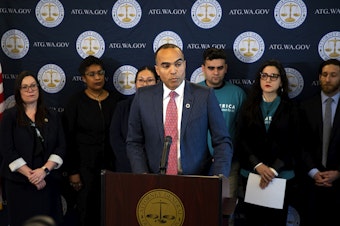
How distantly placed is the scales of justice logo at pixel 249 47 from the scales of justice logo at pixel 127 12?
3.07 ft

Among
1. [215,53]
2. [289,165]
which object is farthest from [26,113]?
[289,165]

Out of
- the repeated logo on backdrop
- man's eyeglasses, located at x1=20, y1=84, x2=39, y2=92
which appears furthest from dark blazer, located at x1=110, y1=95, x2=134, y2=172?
man's eyeglasses, located at x1=20, y1=84, x2=39, y2=92

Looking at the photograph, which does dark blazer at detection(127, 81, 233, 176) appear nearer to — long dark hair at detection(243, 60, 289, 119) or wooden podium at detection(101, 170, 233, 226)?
wooden podium at detection(101, 170, 233, 226)

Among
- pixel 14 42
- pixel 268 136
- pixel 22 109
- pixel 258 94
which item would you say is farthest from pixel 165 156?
pixel 14 42

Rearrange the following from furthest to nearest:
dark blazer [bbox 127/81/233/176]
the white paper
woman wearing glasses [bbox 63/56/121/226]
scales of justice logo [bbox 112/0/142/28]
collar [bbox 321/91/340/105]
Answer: scales of justice logo [bbox 112/0/142/28] < woman wearing glasses [bbox 63/56/121/226] < collar [bbox 321/91/340/105] < the white paper < dark blazer [bbox 127/81/233/176]

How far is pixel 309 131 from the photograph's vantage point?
148 inches

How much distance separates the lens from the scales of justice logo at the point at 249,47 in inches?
164

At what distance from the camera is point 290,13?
4.10 metres

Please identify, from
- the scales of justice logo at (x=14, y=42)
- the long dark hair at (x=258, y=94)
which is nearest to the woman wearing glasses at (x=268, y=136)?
the long dark hair at (x=258, y=94)

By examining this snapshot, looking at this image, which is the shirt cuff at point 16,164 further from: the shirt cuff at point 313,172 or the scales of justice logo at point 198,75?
the shirt cuff at point 313,172

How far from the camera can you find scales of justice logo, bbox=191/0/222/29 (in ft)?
13.8

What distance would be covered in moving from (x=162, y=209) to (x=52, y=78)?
2.82m

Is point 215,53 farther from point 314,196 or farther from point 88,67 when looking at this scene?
point 314,196

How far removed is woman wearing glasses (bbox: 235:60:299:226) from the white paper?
0.03 meters
